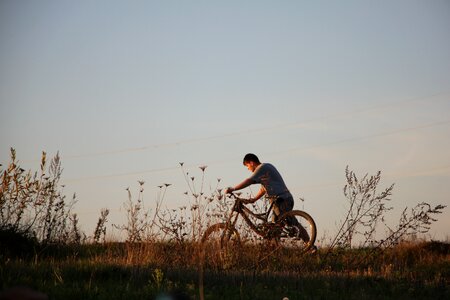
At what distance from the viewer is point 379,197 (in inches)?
400

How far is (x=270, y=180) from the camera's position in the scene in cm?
1142

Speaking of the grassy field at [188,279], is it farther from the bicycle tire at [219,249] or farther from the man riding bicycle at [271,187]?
the man riding bicycle at [271,187]

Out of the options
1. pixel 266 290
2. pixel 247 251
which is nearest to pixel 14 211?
pixel 247 251

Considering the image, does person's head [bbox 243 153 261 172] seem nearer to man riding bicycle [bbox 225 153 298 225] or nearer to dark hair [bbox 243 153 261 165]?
dark hair [bbox 243 153 261 165]

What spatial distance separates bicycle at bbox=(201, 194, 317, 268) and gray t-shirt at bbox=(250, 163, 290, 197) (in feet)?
0.93

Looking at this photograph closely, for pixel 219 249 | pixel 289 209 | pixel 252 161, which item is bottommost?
pixel 219 249

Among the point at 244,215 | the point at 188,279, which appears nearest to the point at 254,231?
the point at 244,215

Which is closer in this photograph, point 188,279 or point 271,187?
point 188,279

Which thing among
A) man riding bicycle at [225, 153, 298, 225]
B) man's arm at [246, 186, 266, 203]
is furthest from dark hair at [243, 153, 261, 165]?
man's arm at [246, 186, 266, 203]

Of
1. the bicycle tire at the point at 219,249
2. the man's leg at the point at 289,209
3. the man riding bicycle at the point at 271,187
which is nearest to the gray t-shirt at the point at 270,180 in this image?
the man riding bicycle at the point at 271,187

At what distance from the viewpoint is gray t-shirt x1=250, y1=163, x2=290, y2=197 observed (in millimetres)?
11320

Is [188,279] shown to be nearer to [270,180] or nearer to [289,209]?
[270,180]

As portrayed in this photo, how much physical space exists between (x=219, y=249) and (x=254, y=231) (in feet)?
4.28

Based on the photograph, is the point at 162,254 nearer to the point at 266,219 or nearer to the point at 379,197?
the point at 266,219
